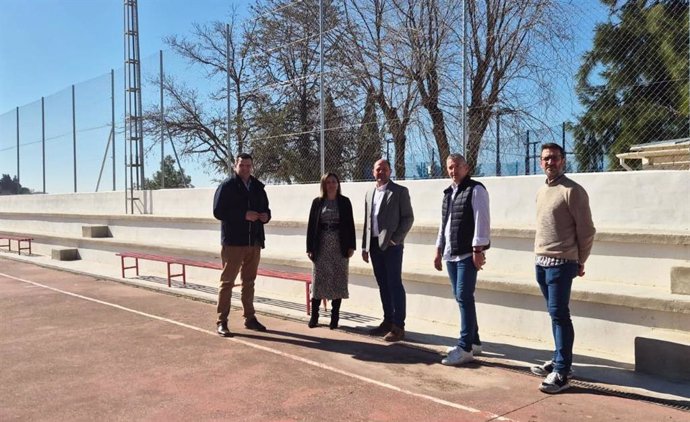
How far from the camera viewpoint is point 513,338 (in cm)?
633

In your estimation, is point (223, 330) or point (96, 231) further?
point (96, 231)

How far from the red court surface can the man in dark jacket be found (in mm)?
667

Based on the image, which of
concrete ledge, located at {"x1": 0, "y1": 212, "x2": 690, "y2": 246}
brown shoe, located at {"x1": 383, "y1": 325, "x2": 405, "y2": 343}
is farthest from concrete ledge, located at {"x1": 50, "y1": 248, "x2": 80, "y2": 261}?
brown shoe, located at {"x1": 383, "y1": 325, "x2": 405, "y2": 343}

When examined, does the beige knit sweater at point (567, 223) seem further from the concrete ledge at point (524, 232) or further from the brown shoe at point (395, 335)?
the brown shoe at point (395, 335)

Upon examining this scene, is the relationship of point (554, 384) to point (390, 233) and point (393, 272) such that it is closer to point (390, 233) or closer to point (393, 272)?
point (393, 272)

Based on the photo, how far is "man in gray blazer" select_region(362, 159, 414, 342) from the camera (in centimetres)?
624

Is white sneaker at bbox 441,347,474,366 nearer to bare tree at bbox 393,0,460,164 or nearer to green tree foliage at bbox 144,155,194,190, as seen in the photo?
bare tree at bbox 393,0,460,164

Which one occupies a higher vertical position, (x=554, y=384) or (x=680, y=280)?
(x=680, y=280)

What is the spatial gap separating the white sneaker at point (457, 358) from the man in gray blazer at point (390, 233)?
3.09 ft

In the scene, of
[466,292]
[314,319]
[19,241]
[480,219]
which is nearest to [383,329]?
[314,319]

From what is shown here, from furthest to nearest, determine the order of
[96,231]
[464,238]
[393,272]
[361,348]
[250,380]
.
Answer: [96,231]
[393,272]
[361,348]
[464,238]
[250,380]

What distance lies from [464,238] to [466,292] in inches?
20.3

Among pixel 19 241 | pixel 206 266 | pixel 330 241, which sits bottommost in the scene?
pixel 206 266

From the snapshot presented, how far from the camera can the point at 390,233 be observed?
6.21 meters
